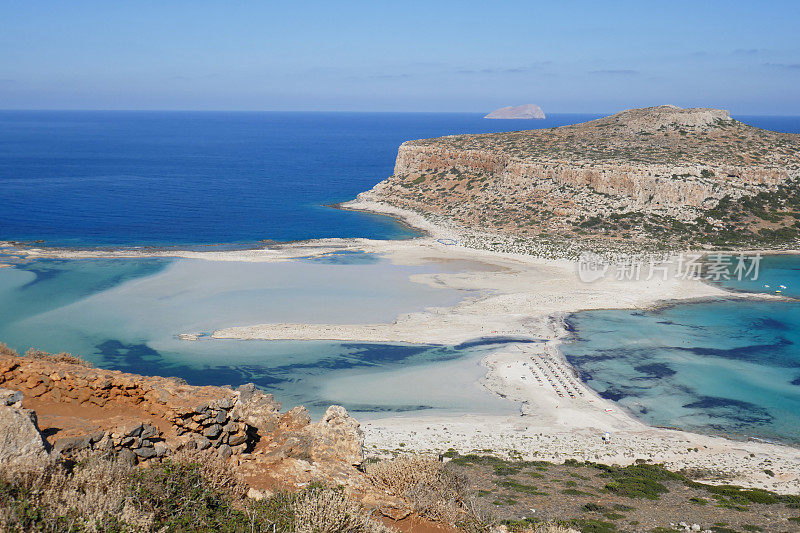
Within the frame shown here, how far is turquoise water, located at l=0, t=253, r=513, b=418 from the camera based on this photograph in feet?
98.2

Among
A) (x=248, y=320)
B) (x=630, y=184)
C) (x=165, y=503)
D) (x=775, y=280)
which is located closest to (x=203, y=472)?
Result: (x=165, y=503)

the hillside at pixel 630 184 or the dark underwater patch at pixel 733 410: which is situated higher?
the hillside at pixel 630 184

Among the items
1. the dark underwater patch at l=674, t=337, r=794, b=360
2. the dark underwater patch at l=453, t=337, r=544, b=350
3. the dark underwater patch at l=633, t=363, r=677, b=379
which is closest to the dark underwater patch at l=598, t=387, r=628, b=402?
the dark underwater patch at l=633, t=363, r=677, b=379

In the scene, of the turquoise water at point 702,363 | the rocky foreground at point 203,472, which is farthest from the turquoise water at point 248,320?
the rocky foreground at point 203,472

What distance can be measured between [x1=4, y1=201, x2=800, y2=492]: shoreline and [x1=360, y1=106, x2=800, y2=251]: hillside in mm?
11986

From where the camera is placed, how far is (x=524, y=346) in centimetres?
3516

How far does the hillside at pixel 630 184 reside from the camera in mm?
64500

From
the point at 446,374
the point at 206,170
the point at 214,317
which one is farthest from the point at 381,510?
the point at 206,170

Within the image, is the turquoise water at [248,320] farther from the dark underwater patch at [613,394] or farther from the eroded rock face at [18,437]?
the eroded rock face at [18,437]

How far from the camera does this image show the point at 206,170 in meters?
120

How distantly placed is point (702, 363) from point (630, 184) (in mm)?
38618

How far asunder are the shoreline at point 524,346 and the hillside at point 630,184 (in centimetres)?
1199

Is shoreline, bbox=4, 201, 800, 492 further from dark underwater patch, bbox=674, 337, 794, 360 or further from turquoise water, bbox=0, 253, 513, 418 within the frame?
dark underwater patch, bbox=674, 337, 794, 360

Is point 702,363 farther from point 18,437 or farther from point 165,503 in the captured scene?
point 18,437
